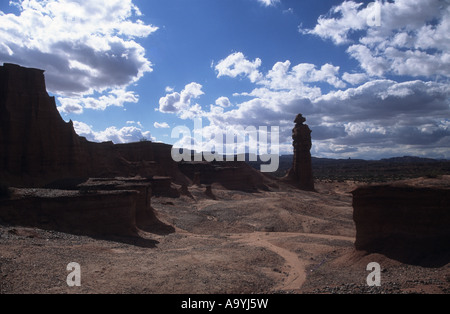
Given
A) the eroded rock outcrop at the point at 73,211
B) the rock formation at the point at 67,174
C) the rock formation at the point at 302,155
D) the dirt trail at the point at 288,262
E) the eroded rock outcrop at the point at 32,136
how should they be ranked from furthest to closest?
the rock formation at the point at 302,155 < the eroded rock outcrop at the point at 32,136 < the rock formation at the point at 67,174 < the eroded rock outcrop at the point at 73,211 < the dirt trail at the point at 288,262

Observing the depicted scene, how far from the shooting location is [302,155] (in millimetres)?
61625

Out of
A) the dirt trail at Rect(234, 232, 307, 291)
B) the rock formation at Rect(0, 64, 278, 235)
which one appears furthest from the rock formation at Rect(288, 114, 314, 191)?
the dirt trail at Rect(234, 232, 307, 291)

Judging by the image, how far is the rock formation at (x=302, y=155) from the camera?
6081 centimetres

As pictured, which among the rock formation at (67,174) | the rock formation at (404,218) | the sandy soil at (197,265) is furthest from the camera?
the rock formation at (67,174)

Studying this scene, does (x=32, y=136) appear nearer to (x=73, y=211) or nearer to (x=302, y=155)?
(x=73, y=211)

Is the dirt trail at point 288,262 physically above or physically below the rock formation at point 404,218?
below

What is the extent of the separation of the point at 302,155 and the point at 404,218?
161 ft

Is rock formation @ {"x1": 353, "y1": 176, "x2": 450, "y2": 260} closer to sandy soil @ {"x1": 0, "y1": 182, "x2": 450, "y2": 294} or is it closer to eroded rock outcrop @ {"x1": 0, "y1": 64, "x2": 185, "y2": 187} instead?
sandy soil @ {"x1": 0, "y1": 182, "x2": 450, "y2": 294}

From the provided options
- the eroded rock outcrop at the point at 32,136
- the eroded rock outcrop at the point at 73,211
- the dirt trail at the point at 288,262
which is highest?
the eroded rock outcrop at the point at 32,136

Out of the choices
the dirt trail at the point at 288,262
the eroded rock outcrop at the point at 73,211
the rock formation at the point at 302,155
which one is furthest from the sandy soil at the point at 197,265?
A: the rock formation at the point at 302,155

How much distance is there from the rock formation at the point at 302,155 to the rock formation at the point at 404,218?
1813 inches

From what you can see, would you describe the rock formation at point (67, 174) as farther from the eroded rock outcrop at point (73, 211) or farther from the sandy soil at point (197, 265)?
the sandy soil at point (197, 265)

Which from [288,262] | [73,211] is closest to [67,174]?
[73,211]
